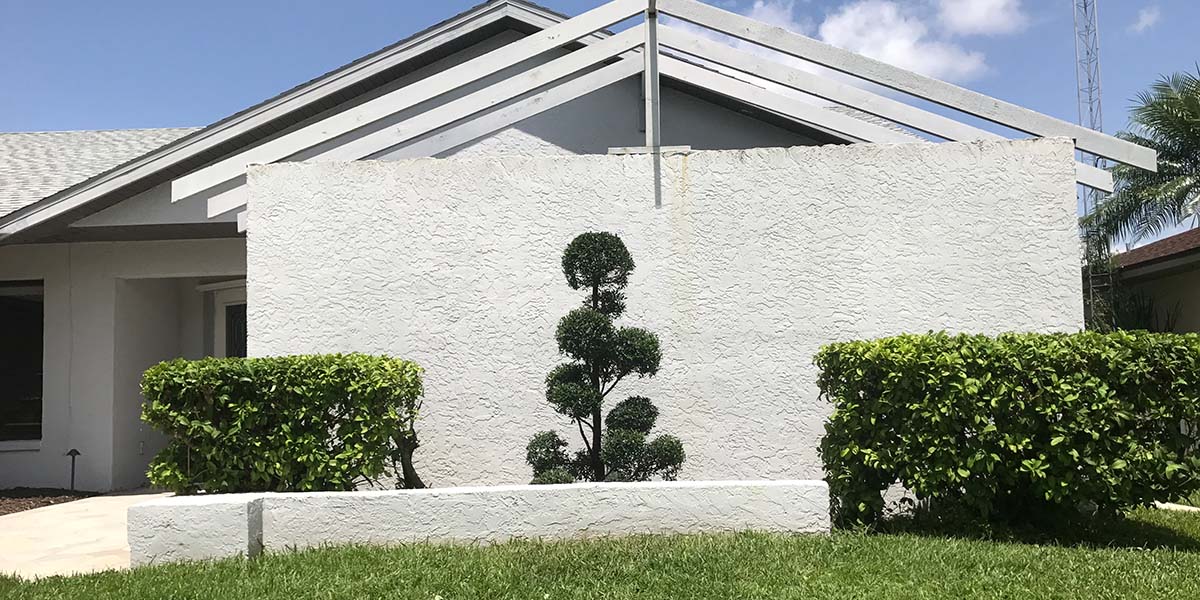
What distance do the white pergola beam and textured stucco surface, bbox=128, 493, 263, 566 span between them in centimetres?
319

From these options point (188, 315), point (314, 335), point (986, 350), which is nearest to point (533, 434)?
point (314, 335)

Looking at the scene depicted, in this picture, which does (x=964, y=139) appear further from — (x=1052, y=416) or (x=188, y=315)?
(x=188, y=315)

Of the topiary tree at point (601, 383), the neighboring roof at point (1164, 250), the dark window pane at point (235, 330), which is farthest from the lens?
the neighboring roof at point (1164, 250)

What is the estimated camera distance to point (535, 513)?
623cm

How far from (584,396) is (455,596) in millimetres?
2472

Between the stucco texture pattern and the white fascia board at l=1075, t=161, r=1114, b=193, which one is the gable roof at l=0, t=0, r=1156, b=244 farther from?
the stucco texture pattern

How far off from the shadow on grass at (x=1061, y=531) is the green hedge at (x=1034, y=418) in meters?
0.18

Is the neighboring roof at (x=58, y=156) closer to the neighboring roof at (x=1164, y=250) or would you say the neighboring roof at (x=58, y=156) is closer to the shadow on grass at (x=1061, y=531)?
the shadow on grass at (x=1061, y=531)

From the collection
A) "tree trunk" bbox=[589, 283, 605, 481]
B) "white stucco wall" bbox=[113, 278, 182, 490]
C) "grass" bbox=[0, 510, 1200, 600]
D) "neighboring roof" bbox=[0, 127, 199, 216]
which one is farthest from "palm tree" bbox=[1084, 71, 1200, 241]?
"neighboring roof" bbox=[0, 127, 199, 216]

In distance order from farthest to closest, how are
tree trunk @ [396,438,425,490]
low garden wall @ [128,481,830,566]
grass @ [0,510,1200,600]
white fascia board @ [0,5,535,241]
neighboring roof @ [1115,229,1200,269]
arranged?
1. neighboring roof @ [1115,229,1200,269]
2. white fascia board @ [0,5,535,241]
3. tree trunk @ [396,438,425,490]
4. low garden wall @ [128,481,830,566]
5. grass @ [0,510,1200,600]

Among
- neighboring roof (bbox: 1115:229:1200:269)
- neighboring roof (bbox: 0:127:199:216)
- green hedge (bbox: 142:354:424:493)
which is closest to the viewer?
green hedge (bbox: 142:354:424:493)

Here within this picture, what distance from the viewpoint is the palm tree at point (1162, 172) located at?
1895 cm

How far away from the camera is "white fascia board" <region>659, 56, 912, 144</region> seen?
845 centimetres

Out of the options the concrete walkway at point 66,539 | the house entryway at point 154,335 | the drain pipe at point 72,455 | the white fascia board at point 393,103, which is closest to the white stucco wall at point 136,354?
the house entryway at point 154,335
